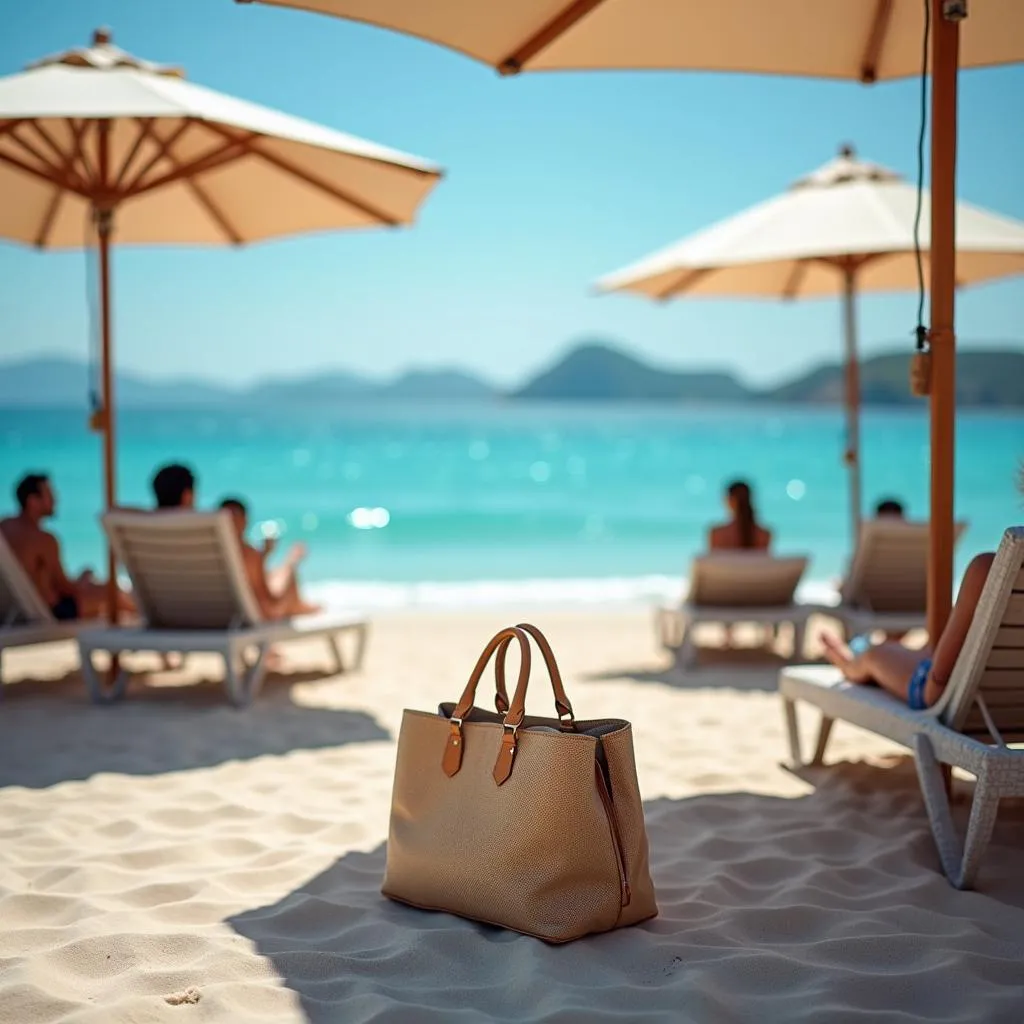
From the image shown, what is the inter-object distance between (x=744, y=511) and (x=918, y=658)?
3.36m

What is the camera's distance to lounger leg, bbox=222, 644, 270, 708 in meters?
5.41

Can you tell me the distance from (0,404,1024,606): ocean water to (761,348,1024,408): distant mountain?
4.00 feet

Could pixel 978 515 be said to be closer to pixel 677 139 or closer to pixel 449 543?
pixel 449 543

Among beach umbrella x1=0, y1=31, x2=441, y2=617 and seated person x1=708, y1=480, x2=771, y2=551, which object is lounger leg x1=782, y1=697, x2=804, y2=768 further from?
beach umbrella x1=0, y1=31, x2=441, y2=617

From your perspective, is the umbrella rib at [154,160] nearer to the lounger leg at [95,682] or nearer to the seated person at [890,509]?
the lounger leg at [95,682]

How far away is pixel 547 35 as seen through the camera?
155 inches

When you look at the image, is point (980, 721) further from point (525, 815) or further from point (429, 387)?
point (429, 387)

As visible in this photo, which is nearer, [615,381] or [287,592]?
[287,592]

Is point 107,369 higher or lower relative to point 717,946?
higher

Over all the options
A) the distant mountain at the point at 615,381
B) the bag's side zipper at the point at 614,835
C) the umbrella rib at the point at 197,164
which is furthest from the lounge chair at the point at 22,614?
the distant mountain at the point at 615,381

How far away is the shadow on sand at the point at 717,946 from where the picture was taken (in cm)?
234

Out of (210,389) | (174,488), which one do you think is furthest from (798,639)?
(210,389)

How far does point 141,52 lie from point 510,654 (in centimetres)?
4069

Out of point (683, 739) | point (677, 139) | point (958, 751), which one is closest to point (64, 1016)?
point (958, 751)
